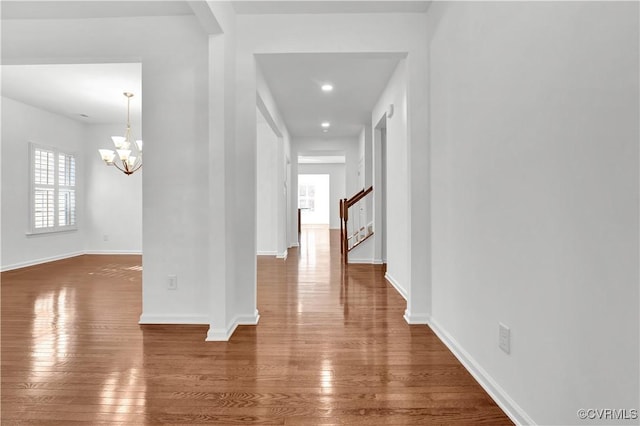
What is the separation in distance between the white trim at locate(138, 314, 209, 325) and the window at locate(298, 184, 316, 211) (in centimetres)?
1288

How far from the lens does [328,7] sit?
300 centimetres

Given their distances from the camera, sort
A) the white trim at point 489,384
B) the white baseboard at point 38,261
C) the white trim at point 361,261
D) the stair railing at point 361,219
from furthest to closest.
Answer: the white trim at point 361,261 < the stair railing at point 361,219 < the white baseboard at point 38,261 < the white trim at point 489,384

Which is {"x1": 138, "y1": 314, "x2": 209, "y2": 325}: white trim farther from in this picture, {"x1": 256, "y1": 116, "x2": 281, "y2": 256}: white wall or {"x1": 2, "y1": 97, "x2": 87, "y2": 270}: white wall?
{"x1": 2, "y1": 97, "x2": 87, "y2": 270}: white wall

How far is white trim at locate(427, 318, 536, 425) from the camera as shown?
1608 mm

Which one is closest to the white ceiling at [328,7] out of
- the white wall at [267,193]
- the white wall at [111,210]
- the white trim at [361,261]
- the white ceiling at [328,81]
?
the white ceiling at [328,81]

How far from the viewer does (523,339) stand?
1600mm

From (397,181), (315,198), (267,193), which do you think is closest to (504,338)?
(397,181)

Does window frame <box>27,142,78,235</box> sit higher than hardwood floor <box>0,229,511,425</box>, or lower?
higher

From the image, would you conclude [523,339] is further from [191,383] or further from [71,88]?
[71,88]

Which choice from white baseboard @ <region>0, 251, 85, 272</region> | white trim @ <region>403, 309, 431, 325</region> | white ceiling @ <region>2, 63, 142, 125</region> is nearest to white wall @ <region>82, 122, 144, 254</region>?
white baseboard @ <region>0, 251, 85, 272</region>

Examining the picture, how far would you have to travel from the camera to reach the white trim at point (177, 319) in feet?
9.99

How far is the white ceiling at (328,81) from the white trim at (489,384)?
2.49 metres

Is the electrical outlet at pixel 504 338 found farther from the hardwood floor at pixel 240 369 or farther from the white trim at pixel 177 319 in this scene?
the white trim at pixel 177 319

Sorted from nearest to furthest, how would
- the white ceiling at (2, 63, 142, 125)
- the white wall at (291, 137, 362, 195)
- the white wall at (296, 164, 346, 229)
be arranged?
1. the white ceiling at (2, 63, 142, 125)
2. the white wall at (291, 137, 362, 195)
3. the white wall at (296, 164, 346, 229)
